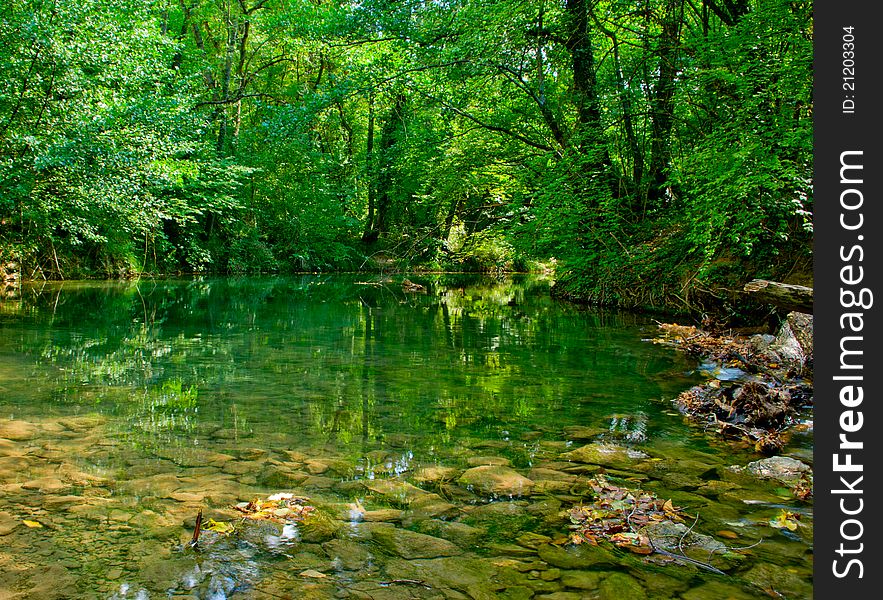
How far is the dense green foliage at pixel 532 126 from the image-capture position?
9312 mm

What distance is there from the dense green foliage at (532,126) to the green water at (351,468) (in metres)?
3.49

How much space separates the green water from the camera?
2.61 metres

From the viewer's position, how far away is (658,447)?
449 cm

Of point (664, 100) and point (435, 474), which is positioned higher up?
point (664, 100)

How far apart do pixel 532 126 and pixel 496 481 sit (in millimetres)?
14811

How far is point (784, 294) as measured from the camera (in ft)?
25.1

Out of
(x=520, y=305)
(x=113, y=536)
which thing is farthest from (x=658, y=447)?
(x=520, y=305)

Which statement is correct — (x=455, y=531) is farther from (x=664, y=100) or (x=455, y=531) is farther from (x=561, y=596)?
(x=664, y=100)

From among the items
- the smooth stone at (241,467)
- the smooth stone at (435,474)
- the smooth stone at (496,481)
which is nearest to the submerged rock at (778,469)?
the smooth stone at (496,481)

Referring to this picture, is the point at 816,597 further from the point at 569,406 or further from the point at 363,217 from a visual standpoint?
the point at 363,217

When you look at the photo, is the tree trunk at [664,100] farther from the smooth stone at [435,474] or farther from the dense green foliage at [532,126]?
the smooth stone at [435,474]

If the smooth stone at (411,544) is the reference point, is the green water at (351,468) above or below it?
above

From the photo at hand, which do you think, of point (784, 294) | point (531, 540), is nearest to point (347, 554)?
point (531, 540)

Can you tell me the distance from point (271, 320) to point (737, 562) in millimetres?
10375
